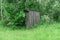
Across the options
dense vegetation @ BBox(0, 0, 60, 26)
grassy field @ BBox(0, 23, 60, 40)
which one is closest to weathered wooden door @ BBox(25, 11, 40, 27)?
dense vegetation @ BBox(0, 0, 60, 26)

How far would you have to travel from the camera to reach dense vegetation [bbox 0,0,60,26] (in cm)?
1461

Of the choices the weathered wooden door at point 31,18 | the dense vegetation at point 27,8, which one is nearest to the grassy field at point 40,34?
the weathered wooden door at point 31,18

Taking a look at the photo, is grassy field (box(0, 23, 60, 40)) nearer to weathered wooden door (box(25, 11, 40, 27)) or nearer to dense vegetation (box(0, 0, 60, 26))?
weathered wooden door (box(25, 11, 40, 27))

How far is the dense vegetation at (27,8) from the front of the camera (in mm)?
14609

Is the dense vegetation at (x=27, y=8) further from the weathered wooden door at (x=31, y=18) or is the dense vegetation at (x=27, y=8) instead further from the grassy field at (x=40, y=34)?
the grassy field at (x=40, y=34)

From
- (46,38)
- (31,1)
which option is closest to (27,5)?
(31,1)

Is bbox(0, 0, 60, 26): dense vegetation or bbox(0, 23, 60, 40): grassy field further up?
bbox(0, 0, 60, 26): dense vegetation

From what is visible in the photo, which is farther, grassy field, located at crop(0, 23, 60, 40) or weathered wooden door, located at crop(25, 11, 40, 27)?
weathered wooden door, located at crop(25, 11, 40, 27)

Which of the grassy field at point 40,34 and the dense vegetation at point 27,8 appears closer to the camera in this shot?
the grassy field at point 40,34

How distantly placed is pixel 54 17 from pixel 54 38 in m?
5.20

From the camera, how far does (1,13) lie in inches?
695

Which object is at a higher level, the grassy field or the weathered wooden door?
the weathered wooden door

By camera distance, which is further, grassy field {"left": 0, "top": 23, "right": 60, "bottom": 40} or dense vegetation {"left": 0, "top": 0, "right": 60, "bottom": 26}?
dense vegetation {"left": 0, "top": 0, "right": 60, "bottom": 26}

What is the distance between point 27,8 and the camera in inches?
595
